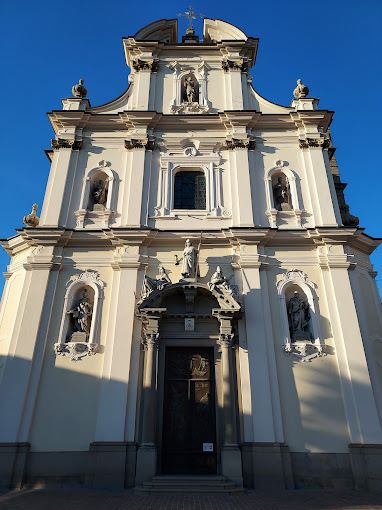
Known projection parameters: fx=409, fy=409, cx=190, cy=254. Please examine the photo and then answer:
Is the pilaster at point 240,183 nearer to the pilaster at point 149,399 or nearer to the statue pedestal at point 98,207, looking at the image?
the pilaster at point 149,399

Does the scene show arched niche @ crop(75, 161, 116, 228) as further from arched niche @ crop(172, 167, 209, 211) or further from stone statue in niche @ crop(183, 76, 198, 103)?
stone statue in niche @ crop(183, 76, 198, 103)

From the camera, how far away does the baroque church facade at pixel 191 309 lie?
10164 millimetres

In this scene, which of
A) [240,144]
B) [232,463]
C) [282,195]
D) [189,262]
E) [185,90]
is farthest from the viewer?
[185,90]

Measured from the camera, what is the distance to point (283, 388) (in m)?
10.9

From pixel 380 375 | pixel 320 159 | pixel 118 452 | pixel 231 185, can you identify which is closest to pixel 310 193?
pixel 320 159

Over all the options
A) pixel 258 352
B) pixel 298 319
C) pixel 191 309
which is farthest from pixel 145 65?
pixel 258 352

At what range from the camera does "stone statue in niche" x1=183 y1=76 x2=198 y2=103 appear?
646 inches

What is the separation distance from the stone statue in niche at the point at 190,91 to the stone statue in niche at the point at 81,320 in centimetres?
927

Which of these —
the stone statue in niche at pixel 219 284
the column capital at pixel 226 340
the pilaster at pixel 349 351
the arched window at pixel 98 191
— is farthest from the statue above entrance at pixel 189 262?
the pilaster at pixel 349 351

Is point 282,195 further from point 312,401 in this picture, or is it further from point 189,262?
point 312,401

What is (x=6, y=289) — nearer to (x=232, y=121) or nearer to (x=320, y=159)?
(x=232, y=121)

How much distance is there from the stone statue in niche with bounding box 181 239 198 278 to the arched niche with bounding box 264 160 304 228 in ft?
9.61

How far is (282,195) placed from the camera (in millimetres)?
14219

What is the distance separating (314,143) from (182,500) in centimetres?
1212
